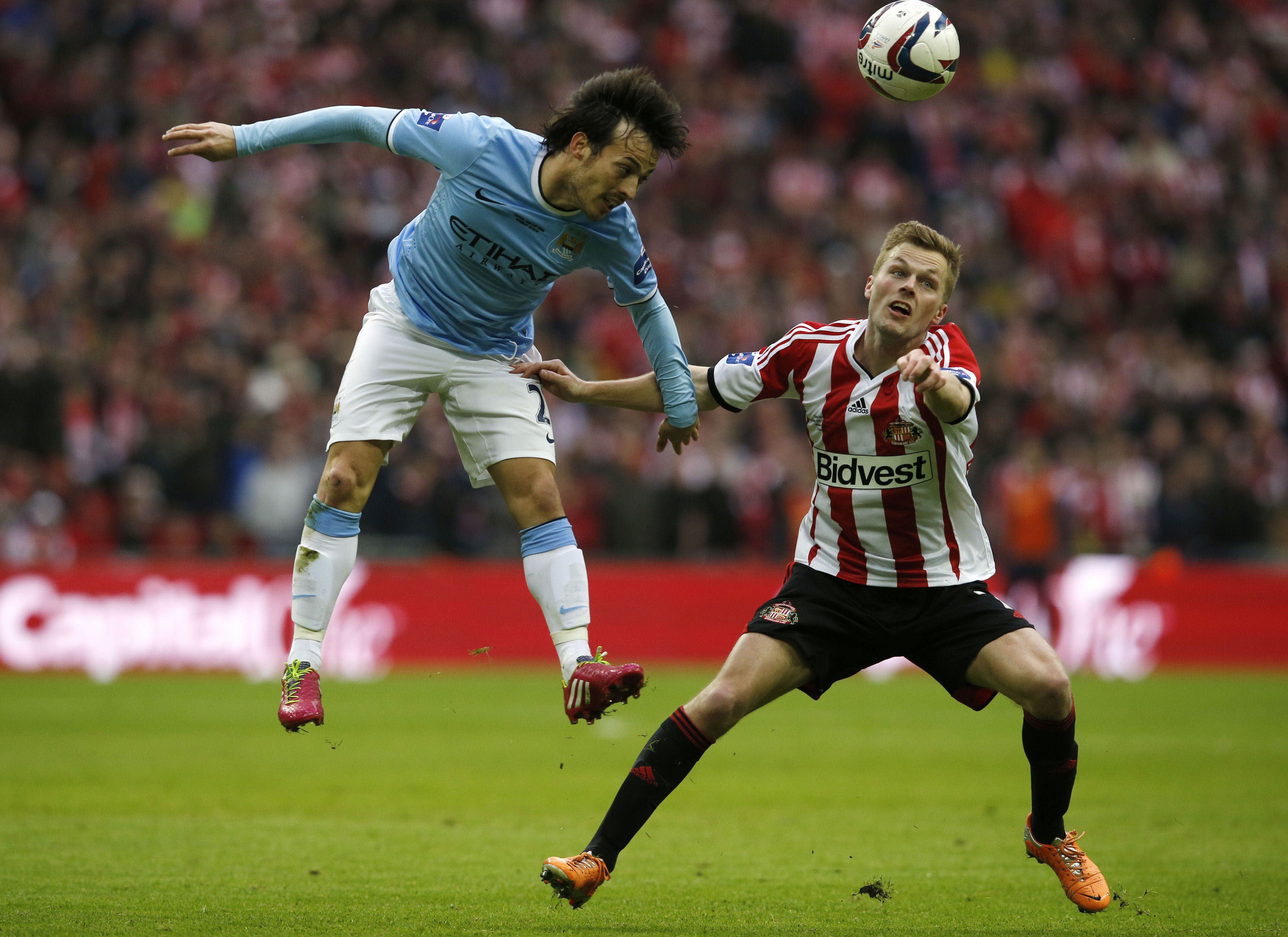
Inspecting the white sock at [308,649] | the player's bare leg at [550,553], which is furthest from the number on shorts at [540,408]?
the white sock at [308,649]

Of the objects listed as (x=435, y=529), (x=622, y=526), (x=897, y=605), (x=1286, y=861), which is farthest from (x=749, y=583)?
(x=897, y=605)

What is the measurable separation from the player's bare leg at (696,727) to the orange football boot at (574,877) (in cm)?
7

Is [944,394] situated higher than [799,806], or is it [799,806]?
[944,394]

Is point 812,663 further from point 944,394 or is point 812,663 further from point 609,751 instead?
point 609,751

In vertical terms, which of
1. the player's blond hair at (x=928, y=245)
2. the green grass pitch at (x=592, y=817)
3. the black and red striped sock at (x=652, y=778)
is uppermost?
the player's blond hair at (x=928, y=245)

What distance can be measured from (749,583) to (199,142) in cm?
1041

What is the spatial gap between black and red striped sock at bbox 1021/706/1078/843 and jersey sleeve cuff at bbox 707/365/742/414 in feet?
5.33

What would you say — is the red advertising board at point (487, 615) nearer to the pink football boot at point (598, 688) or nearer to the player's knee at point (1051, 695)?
the pink football boot at point (598, 688)

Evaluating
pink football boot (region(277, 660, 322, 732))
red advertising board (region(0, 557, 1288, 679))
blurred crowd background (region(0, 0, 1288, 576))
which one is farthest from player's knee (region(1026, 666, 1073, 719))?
blurred crowd background (region(0, 0, 1288, 576))

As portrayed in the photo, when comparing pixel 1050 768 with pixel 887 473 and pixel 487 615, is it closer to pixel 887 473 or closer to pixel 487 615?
pixel 887 473

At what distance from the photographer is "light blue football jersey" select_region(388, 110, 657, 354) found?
6125 mm

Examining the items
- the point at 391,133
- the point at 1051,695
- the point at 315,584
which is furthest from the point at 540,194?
the point at 1051,695

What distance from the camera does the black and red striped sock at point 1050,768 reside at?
583cm

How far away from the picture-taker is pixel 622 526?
1630cm
